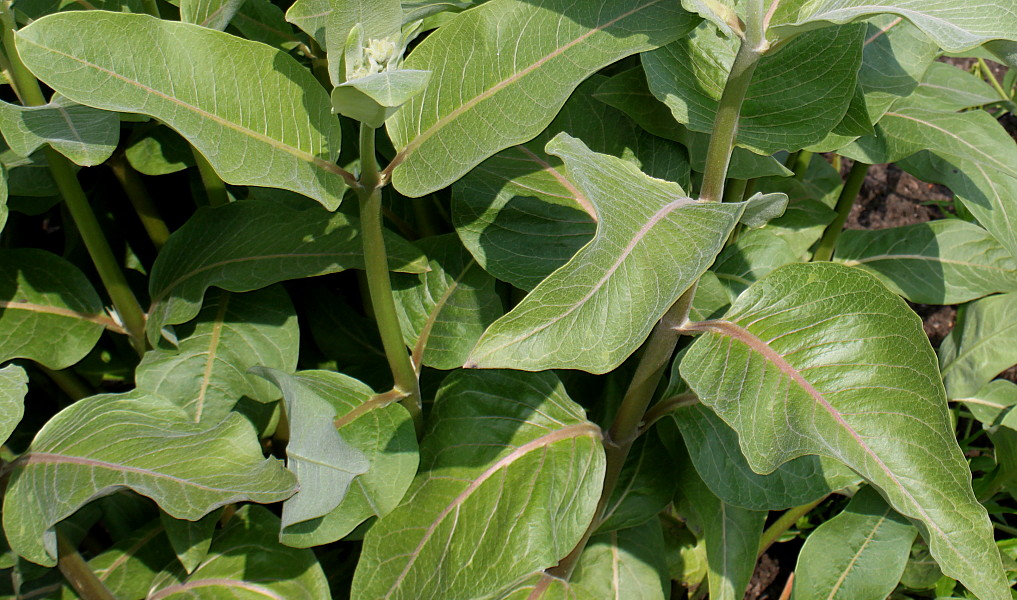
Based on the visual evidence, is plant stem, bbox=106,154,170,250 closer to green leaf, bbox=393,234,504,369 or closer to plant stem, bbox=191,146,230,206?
plant stem, bbox=191,146,230,206

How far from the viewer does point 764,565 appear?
2000mm

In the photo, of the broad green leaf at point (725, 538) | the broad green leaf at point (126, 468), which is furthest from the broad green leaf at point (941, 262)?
the broad green leaf at point (126, 468)

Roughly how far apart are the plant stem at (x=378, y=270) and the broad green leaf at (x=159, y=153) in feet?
1.49

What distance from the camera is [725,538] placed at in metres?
1.42

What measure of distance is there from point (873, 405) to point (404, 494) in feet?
2.16

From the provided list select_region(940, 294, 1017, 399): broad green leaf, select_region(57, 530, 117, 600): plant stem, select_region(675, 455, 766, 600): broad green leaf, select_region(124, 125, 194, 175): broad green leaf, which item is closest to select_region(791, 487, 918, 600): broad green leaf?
select_region(675, 455, 766, 600): broad green leaf

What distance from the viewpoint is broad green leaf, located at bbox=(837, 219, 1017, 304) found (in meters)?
1.79

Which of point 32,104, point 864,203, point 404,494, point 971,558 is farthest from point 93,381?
point 864,203

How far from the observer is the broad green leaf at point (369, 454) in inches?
47.0

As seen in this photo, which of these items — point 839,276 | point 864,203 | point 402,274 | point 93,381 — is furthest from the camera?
point 864,203

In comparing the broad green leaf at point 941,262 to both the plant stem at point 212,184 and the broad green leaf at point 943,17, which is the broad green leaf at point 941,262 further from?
the plant stem at point 212,184

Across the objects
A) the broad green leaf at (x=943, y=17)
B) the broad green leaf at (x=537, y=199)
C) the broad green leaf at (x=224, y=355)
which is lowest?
the broad green leaf at (x=224, y=355)

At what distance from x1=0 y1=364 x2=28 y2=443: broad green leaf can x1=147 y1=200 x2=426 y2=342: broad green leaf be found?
0.28 m

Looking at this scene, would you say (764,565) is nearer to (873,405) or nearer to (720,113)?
(873,405)
